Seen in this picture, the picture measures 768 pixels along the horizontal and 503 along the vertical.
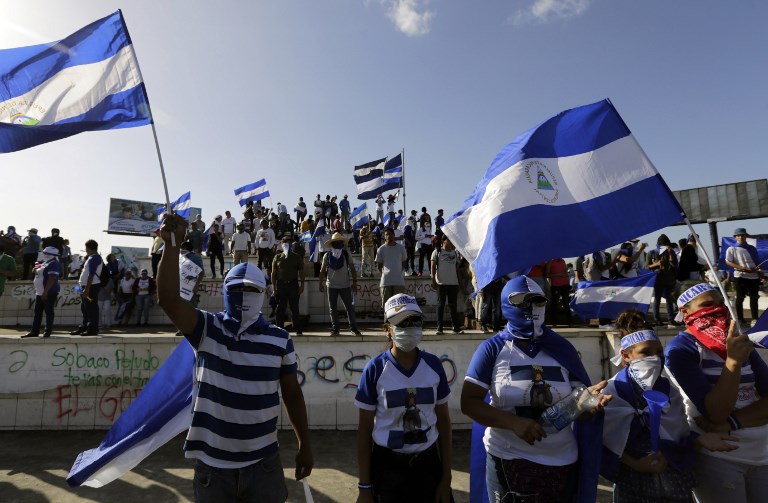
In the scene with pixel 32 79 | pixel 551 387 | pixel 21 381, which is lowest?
pixel 21 381

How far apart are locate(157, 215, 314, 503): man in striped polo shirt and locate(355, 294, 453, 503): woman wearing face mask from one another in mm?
533

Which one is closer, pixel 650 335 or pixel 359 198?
pixel 650 335

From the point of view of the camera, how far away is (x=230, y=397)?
2.49 metres

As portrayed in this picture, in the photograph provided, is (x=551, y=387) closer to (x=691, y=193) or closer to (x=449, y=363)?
(x=449, y=363)

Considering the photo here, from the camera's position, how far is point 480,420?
97.7 inches

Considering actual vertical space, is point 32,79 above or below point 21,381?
above

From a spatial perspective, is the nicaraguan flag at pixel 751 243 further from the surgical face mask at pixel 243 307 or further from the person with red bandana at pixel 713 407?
the surgical face mask at pixel 243 307

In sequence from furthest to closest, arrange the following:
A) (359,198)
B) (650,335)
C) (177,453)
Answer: (359,198) → (177,453) → (650,335)

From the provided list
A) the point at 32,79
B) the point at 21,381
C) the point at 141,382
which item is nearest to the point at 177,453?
the point at 141,382

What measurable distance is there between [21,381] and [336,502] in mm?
6133

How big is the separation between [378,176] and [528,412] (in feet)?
59.4

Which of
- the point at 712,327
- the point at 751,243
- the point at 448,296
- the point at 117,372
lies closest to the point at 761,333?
the point at 712,327

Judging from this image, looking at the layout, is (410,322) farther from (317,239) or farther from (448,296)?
(317,239)

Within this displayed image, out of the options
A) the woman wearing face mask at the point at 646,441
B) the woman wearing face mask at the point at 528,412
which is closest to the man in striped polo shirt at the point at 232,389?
the woman wearing face mask at the point at 528,412
